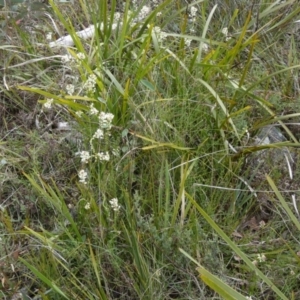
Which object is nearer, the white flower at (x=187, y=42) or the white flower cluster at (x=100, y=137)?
the white flower cluster at (x=100, y=137)

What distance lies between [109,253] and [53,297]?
0.66ft

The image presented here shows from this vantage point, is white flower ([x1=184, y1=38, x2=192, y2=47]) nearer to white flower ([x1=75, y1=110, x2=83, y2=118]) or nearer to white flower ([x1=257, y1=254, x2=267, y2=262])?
white flower ([x1=75, y1=110, x2=83, y2=118])

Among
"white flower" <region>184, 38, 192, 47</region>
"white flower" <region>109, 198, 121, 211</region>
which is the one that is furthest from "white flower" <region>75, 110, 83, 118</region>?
"white flower" <region>184, 38, 192, 47</region>

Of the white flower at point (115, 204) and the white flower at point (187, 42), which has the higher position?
the white flower at point (187, 42)

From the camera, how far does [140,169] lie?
2041 mm

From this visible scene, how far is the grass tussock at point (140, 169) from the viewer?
1.75m

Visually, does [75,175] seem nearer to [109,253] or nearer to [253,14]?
[109,253]

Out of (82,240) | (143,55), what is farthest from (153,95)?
(82,240)

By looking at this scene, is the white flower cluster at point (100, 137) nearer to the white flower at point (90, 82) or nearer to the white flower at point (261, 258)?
the white flower at point (90, 82)

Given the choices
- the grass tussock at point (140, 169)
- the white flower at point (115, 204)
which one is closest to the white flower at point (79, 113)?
the grass tussock at point (140, 169)

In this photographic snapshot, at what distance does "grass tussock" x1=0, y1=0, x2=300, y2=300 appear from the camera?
1754 mm

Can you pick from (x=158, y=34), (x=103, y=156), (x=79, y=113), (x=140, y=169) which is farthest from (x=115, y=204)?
(x=158, y=34)

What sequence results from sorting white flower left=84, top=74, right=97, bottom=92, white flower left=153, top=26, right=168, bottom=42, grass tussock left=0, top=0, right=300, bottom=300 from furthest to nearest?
white flower left=153, top=26, right=168, bottom=42 < white flower left=84, top=74, right=97, bottom=92 < grass tussock left=0, top=0, right=300, bottom=300

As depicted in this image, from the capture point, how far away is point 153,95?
2.19 m
